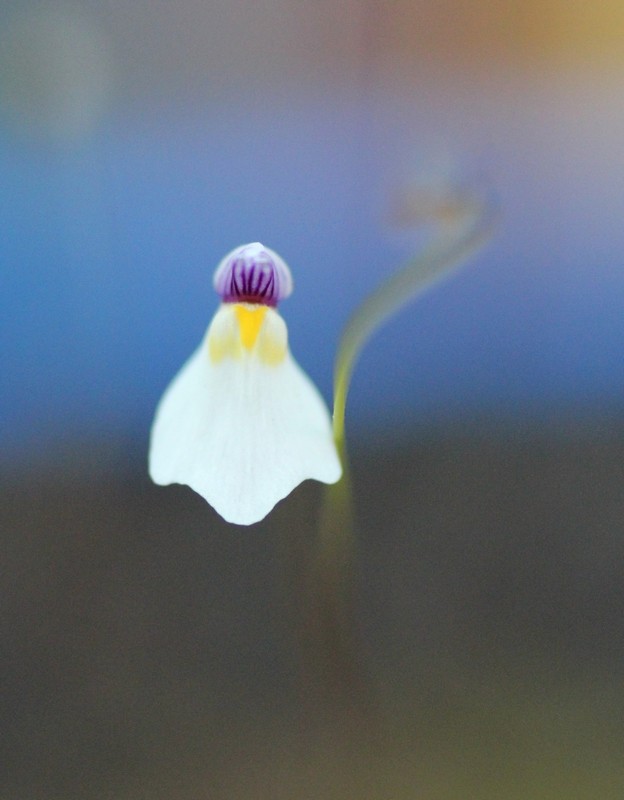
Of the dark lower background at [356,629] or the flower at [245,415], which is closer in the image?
the flower at [245,415]

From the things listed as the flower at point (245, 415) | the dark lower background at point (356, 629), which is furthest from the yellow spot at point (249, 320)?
the dark lower background at point (356, 629)

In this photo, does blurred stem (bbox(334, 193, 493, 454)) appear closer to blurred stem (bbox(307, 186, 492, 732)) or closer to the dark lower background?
blurred stem (bbox(307, 186, 492, 732))

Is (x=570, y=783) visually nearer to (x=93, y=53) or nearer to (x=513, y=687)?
(x=513, y=687)

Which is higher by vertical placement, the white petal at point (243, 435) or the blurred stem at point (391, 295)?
the blurred stem at point (391, 295)

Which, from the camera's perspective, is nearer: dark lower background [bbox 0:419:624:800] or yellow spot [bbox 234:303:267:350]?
yellow spot [bbox 234:303:267:350]

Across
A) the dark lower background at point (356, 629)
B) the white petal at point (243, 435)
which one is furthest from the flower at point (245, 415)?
the dark lower background at point (356, 629)

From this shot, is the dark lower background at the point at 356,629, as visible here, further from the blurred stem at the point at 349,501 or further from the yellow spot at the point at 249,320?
the yellow spot at the point at 249,320

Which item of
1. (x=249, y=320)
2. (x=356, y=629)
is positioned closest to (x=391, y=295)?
(x=249, y=320)

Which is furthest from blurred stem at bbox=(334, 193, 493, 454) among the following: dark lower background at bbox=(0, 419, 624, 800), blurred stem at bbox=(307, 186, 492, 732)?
dark lower background at bbox=(0, 419, 624, 800)
